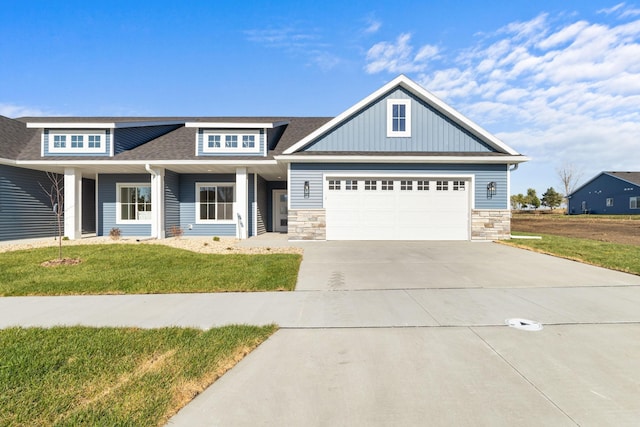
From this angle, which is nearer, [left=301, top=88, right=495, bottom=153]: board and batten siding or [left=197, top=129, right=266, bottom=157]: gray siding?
[left=301, top=88, right=495, bottom=153]: board and batten siding

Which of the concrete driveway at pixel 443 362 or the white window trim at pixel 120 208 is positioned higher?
the white window trim at pixel 120 208

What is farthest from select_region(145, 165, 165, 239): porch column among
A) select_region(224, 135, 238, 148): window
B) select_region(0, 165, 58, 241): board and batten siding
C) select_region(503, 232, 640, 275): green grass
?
select_region(503, 232, 640, 275): green grass

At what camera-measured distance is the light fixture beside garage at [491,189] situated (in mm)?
12141

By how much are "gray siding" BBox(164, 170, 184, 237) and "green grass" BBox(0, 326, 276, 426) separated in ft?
34.4

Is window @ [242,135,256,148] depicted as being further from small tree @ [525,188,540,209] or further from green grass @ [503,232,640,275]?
small tree @ [525,188,540,209]

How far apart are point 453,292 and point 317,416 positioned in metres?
3.92

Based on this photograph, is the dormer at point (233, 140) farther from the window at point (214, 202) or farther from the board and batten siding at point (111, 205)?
the board and batten siding at point (111, 205)

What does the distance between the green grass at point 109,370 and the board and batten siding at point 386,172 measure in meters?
8.60

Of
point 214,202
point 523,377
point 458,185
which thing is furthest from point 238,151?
point 523,377

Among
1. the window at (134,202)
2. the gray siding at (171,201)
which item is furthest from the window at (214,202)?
the window at (134,202)

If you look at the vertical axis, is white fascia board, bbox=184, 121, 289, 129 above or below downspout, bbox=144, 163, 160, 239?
above

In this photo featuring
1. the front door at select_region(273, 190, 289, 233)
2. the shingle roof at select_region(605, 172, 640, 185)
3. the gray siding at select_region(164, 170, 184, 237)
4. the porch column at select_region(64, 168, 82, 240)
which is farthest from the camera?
the shingle roof at select_region(605, 172, 640, 185)

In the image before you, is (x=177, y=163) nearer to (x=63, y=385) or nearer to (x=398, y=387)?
(x=63, y=385)

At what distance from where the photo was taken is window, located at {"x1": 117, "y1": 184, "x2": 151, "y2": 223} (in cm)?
1432
